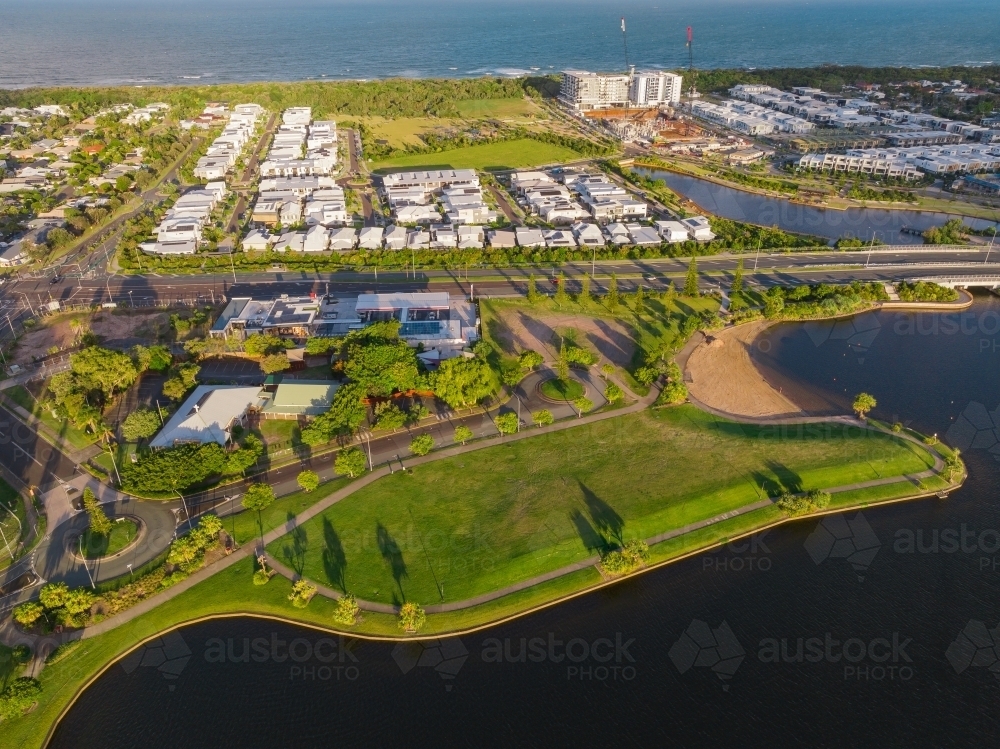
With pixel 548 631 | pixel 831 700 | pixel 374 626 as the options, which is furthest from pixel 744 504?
pixel 374 626

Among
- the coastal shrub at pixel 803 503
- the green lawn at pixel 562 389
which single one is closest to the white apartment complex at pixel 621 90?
the green lawn at pixel 562 389

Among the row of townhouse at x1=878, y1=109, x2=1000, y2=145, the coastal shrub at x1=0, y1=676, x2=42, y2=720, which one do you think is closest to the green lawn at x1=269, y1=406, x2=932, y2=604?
the coastal shrub at x1=0, y1=676, x2=42, y2=720

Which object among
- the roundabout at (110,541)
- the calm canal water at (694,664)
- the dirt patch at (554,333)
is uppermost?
the dirt patch at (554,333)

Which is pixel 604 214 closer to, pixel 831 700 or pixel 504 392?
pixel 504 392

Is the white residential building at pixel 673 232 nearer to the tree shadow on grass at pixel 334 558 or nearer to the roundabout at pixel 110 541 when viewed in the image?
the tree shadow on grass at pixel 334 558

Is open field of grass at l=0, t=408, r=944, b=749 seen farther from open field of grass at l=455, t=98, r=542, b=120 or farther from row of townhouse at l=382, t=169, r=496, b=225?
open field of grass at l=455, t=98, r=542, b=120

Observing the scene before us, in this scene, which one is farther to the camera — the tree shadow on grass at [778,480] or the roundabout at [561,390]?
the roundabout at [561,390]
